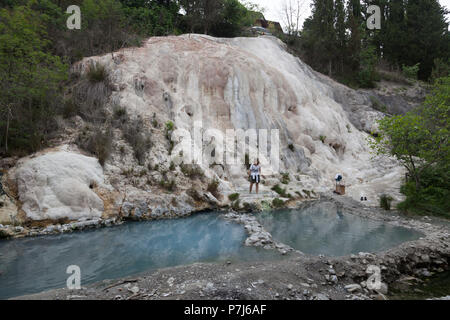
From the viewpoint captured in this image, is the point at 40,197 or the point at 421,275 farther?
the point at 40,197

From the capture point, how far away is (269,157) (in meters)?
14.1

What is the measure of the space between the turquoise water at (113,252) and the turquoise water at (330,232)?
4.04ft

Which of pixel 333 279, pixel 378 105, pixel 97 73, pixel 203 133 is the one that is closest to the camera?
pixel 333 279

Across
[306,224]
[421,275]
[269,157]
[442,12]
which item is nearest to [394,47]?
[442,12]

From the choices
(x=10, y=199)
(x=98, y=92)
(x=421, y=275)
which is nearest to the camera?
(x=421, y=275)

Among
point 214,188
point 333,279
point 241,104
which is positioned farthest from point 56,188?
point 241,104

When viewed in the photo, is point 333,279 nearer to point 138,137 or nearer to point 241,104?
point 138,137

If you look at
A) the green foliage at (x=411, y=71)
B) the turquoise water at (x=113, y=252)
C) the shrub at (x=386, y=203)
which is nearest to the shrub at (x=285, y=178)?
the shrub at (x=386, y=203)

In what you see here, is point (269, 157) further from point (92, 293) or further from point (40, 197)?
point (92, 293)

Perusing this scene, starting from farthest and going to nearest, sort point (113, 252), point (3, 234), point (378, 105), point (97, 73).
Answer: point (378, 105)
point (97, 73)
point (3, 234)
point (113, 252)

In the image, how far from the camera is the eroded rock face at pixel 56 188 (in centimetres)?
788

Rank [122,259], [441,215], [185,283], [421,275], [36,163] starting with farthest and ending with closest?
[441,215], [36,163], [122,259], [421,275], [185,283]

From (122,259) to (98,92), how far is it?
29.6 feet

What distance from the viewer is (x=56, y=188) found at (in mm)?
8195
